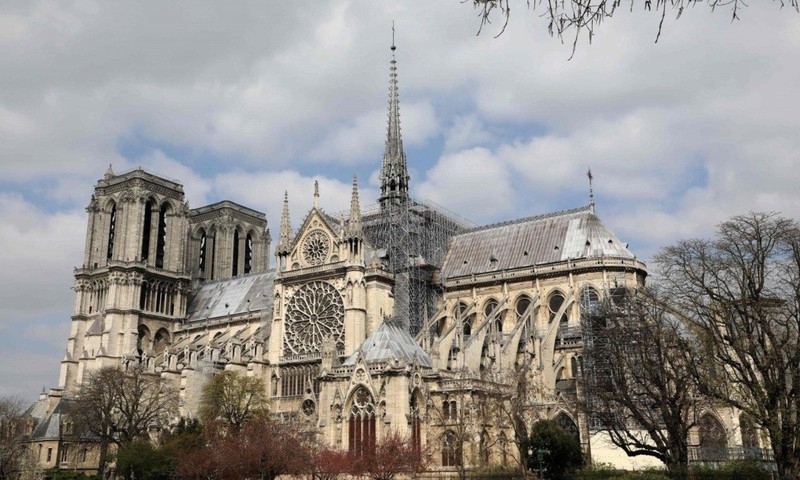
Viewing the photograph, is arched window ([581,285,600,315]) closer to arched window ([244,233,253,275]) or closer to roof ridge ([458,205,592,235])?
roof ridge ([458,205,592,235])

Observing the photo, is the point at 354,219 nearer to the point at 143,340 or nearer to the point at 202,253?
the point at 143,340

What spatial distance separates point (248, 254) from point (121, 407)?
4006cm

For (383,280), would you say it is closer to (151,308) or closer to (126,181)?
(151,308)

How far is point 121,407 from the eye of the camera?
51.9 metres

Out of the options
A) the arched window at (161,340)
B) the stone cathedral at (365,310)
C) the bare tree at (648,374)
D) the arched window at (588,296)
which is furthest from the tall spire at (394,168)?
the bare tree at (648,374)

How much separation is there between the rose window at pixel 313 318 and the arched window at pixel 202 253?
34178 mm

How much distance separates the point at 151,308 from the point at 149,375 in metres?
11.2

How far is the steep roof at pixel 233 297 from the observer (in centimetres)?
6981

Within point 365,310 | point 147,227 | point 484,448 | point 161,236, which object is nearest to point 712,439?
point 484,448

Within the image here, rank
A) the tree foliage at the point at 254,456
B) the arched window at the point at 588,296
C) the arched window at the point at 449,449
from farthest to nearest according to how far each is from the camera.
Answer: the arched window at the point at 588,296
the arched window at the point at 449,449
the tree foliage at the point at 254,456

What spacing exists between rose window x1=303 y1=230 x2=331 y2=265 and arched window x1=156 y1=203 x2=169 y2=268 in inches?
988

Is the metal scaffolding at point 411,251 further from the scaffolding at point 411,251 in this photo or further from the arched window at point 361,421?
the arched window at point 361,421

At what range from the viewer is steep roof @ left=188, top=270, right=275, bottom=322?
2749 inches

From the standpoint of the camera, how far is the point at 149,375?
62.6 metres
